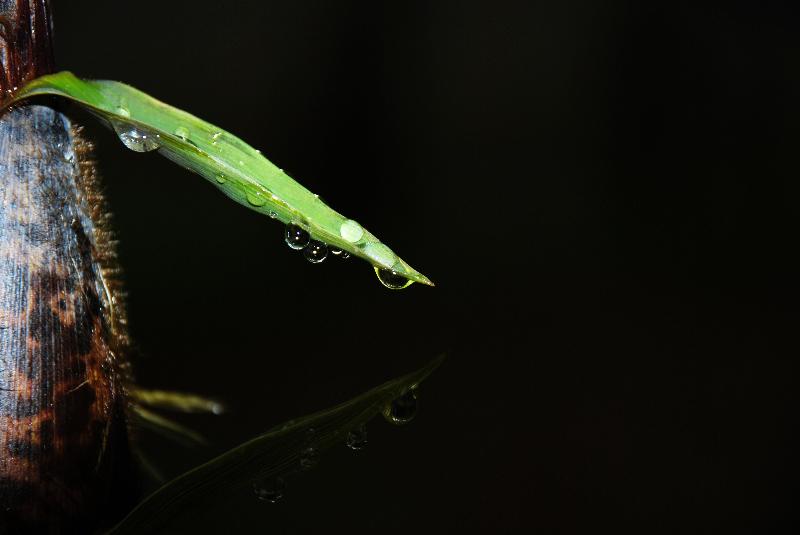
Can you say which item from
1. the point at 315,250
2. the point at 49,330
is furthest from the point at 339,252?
the point at 49,330

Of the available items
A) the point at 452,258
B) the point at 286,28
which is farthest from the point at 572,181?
the point at 286,28

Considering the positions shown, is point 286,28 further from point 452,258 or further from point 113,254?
point 113,254

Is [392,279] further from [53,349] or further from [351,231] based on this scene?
[53,349]

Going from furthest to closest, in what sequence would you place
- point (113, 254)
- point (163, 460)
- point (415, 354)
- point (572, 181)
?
point (572, 181), point (415, 354), point (163, 460), point (113, 254)

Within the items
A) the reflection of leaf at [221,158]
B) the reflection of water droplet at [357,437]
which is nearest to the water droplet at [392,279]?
the reflection of leaf at [221,158]

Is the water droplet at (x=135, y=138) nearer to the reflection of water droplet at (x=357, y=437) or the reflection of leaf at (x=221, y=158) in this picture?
the reflection of leaf at (x=221, y=158)

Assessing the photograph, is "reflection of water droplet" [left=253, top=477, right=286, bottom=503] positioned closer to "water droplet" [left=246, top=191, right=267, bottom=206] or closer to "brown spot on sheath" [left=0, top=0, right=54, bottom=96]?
"water droplet" [left=246, top=191, right=267, bottom=206]

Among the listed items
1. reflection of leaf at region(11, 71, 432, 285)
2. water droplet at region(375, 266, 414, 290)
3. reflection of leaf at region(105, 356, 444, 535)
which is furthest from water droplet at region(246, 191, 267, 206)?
reflection of leaf at region(105, 356, 444, 535)
